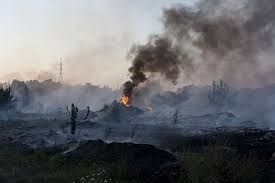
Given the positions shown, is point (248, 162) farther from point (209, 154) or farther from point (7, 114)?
point (7, 114)

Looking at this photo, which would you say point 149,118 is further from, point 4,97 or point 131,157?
point 131,157

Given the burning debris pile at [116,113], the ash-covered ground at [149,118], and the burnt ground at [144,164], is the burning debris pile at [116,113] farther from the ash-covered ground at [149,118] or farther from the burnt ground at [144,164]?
the burnt ground at [144,164]

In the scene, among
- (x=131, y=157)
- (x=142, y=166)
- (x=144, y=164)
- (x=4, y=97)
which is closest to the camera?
(x=142, y=166)

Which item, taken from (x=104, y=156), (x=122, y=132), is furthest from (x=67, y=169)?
(x=122, y=132)

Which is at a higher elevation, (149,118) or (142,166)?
(149,118)

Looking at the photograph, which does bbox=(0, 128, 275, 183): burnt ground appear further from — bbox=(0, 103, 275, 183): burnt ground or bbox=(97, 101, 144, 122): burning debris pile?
bbox=(97, 101, 144, 122): burning debris pile

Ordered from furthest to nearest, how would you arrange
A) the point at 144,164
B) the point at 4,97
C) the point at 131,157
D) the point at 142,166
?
the point at 4,97 < the point at 131,157 < the point at 144,164 < the point at 142,166

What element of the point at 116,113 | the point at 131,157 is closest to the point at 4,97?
the point at 116,113

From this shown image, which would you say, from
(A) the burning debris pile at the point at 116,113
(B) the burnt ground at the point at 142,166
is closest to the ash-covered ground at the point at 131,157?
(B) the burnt ground at the point at 142,166

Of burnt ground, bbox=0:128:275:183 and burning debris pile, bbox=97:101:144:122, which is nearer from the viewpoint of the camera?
burnt ground, bbox=0:128:275:183

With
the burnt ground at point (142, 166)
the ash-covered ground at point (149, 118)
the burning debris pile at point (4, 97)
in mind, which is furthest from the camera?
the burning debris pile at point (4, 97)

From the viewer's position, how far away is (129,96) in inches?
4134

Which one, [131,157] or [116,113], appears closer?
[131,157]

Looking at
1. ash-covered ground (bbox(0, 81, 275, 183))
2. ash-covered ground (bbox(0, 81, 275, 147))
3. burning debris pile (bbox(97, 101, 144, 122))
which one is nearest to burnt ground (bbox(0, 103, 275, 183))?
ash-covered ground (bbox(0, 81, 275, 183))
